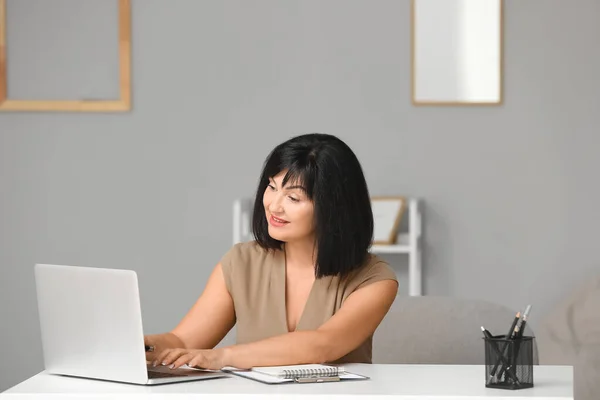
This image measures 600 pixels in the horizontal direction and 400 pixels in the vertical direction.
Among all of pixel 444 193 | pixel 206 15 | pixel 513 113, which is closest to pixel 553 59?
pixel 513 113

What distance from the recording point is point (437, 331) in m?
2.39

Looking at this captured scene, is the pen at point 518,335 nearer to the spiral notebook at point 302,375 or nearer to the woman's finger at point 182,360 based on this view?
the spiral notebook at point 302,375

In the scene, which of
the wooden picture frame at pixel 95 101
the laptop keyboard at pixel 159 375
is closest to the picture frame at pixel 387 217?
the wooden picture frame at pixel 95 101

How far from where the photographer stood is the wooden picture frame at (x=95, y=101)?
3645mm

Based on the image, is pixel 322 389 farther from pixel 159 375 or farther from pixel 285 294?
pixel 285 294

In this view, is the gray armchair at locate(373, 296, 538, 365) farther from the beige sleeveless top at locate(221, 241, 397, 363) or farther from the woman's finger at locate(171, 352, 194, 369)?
the woman's finger at locate(171, 352, 194, 369)

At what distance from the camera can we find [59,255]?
12.1 feet

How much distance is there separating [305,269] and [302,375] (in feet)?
1.71

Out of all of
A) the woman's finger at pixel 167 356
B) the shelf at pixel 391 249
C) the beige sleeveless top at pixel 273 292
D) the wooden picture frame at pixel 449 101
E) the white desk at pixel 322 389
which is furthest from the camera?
the wooden picture frame at pixel 449 101

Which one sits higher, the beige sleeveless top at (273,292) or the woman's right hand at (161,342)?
the beige sleeveless top at (273,292)

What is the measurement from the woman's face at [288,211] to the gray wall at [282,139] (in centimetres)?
173

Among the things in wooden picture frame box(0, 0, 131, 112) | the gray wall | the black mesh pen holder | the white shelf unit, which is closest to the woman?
the black mesh pen holder

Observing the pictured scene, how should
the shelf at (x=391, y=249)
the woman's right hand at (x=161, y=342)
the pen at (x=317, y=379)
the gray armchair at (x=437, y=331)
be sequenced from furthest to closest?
the shelf at (x=391, y=249) → the gray armchair at (x=437, y=331) → the woman's right hand at (x=161, y=342) → the pen at (x=317, y=379)

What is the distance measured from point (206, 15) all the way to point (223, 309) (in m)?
1.87
